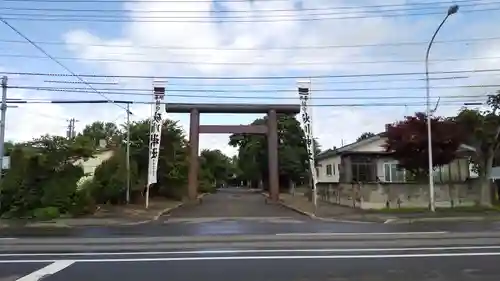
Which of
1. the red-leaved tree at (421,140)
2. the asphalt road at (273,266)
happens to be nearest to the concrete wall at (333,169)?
the red-leaved tree at (421,140)

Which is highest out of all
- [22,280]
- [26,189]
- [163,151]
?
[163,151]

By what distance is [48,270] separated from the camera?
33.4 ft

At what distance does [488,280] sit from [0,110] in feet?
75.1

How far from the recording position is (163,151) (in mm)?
41906

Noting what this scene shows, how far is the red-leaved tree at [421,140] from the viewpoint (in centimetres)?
2961

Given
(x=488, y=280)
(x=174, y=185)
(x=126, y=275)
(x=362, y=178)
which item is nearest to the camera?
(x=488, y=280)

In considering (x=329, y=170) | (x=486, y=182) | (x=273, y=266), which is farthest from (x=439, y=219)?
(x=329, y=170)

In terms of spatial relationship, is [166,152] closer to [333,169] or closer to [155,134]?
[155,134]

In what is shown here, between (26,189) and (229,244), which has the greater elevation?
(26,189)

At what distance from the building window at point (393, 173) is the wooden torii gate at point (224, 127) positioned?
30.3ft

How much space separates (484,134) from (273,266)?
23602 millimetres

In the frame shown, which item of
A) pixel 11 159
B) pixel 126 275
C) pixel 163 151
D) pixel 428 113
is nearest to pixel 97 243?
pixel 126 275

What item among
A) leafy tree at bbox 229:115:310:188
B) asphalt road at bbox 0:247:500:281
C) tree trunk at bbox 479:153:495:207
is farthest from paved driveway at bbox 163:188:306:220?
leafy tree at bbox 229:115:310:188

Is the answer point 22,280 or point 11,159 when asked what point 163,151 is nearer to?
point 11,159
